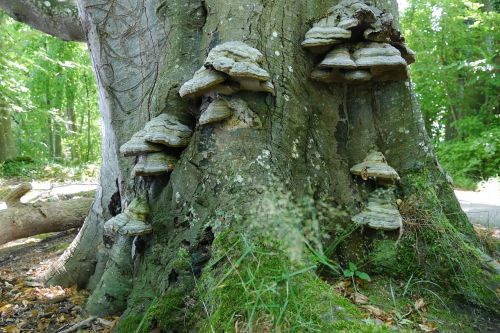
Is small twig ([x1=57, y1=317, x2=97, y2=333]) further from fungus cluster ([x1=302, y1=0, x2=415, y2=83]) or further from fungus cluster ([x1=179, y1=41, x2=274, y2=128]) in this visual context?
fungus cluster ([x1=302, y1=0, x2=415, y2=83])

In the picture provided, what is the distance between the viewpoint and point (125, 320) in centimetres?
246

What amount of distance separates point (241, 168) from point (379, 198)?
44.0 inches

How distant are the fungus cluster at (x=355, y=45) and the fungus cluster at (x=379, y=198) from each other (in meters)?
0.64

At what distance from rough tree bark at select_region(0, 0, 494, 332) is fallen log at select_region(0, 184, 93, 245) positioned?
8.62 ft

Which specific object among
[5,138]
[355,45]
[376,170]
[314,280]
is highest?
[355,45]

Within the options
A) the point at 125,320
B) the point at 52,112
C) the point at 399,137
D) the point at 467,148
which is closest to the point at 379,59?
the point at 399,137

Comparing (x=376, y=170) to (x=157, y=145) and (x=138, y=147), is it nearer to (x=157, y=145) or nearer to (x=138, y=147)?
(x=157, y=145)

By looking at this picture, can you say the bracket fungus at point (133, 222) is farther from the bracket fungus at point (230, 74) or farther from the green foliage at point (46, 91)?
the green foliage at point (46, 91)

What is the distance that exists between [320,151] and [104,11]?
2485 millimetres

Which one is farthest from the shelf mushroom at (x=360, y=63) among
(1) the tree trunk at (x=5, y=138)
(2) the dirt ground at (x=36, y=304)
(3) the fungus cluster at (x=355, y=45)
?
(1) the tree trunk at (x=5, y=138)

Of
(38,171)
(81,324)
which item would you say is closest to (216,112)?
(81,324)

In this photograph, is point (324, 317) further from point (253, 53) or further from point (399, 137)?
point (399, 137)

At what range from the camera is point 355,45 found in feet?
9.80

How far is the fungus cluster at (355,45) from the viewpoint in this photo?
2805mm
